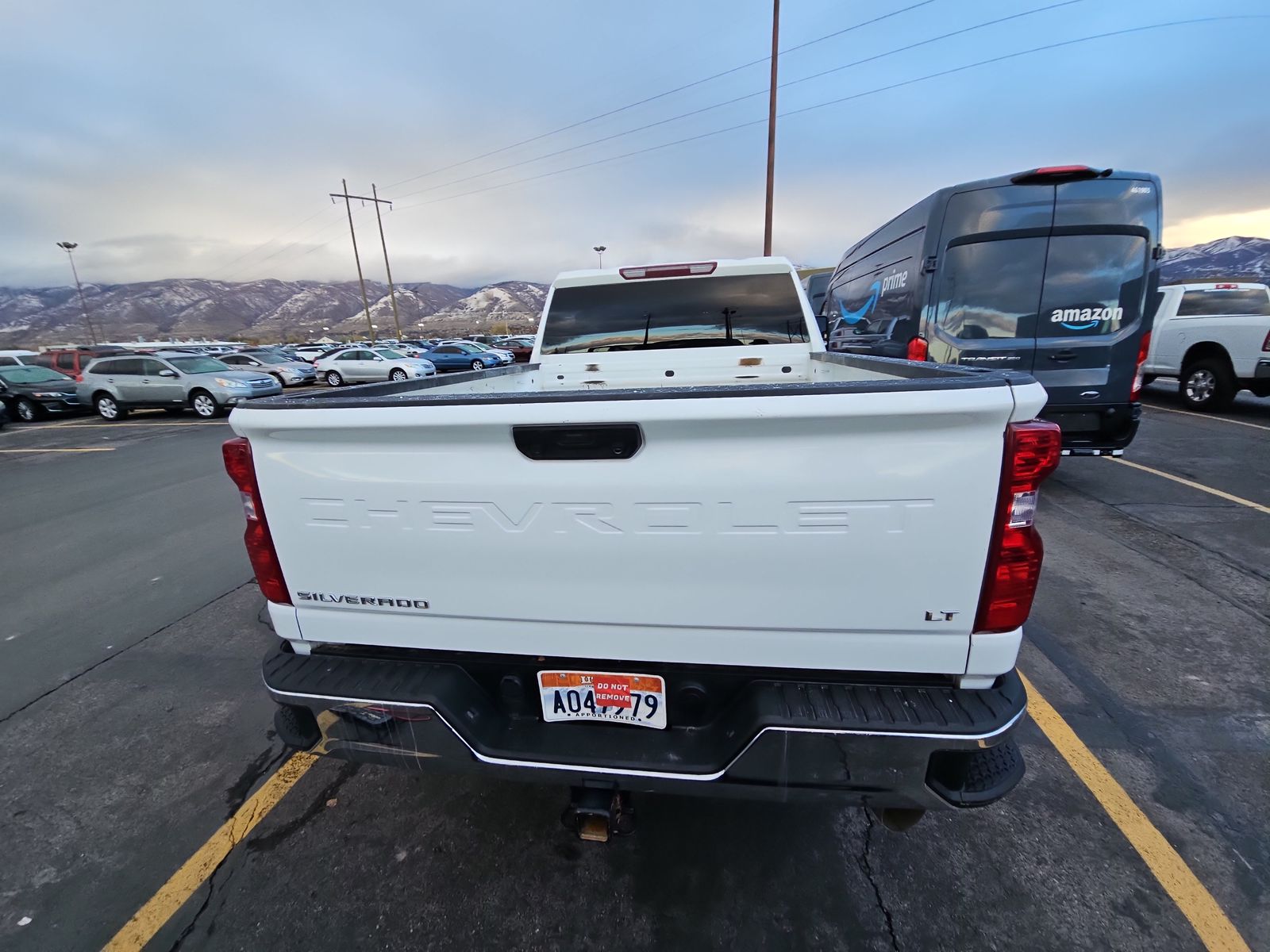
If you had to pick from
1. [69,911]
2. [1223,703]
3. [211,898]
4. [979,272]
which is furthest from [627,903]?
[979,272]

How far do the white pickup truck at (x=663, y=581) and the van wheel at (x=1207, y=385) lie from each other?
12763 mm

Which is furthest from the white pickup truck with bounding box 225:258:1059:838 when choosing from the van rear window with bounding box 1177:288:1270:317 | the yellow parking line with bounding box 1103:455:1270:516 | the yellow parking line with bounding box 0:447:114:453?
the yellow parking line with bounding box 0:447:114:453

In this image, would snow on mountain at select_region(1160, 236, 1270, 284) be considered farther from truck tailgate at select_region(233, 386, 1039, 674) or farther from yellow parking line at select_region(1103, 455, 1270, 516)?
truck tailgate at select_region(233, 386, 1039, 674)

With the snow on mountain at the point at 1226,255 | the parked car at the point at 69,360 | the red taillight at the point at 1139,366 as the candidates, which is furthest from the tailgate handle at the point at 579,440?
the snow on mountain at the point at 1226,255

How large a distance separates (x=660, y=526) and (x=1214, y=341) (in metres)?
13.4

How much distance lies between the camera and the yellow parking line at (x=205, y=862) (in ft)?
6.30

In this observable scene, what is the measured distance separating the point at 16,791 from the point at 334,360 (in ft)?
78.6

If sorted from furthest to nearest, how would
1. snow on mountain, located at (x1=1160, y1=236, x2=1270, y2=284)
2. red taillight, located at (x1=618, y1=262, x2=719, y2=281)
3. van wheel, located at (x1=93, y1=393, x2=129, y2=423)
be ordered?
snow on mountain, located at (x1=1160, y1=236, x2=1270, y2=284) < van wheel, located at (x1=93, y1=393, x2=129, y2=423) < red taillight, located at (x1=618, y1=262, x2=719, y2=281)

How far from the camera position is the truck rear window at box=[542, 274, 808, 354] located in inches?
167

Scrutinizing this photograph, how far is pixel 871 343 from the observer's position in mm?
7926

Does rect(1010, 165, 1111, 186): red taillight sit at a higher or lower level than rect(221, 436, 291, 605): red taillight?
higher

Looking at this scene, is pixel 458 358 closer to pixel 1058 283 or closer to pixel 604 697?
pixel 1058 283

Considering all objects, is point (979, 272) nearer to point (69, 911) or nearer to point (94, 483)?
point (69, 911)

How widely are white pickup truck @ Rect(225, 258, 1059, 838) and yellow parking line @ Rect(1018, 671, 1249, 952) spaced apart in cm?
91
